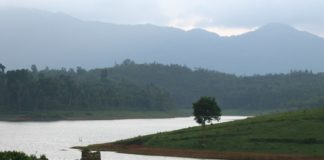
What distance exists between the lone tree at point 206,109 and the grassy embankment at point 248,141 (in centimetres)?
194

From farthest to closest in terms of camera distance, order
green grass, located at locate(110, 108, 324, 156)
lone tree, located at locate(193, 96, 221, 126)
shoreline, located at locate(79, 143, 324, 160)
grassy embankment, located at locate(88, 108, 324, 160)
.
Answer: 1. lone tree, located at locate(193, 96, 221, 126)
2. green grass, located at locate(110, 108, 324, 156)
3. grassy embankment, located at locate(88, 108, 324, 160)
4. shoreline, located at locate(79, 143, 324, 160)

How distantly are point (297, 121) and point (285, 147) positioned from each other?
45.2 ft

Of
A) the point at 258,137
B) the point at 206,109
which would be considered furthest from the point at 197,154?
the point at 206,109

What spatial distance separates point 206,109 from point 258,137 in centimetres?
1491

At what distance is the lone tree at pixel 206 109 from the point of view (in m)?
108

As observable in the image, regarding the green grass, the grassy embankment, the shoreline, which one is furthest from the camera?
the green grass

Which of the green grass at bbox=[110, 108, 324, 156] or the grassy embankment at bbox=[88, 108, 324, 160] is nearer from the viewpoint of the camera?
the grassy embankment at bbox=[88, 108, 324, 160]

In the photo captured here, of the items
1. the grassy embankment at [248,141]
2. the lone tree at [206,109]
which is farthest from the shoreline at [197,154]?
the lone tree at [206,109]

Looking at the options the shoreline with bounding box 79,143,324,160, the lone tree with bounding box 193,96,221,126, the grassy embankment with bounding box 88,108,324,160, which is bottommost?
the shoreline with bounding box 79,143,324,160

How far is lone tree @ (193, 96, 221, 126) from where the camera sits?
355ft

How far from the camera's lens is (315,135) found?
93.6 meters

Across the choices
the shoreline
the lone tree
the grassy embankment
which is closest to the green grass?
the grassy embankment

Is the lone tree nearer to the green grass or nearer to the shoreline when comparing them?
the green grass

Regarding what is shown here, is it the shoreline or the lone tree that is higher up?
the lone tree
